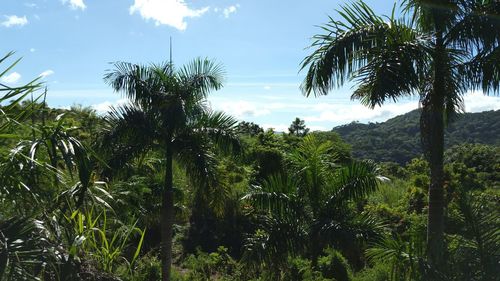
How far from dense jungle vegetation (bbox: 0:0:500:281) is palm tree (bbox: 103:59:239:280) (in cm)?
3

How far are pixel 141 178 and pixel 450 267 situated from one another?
34.0 ft

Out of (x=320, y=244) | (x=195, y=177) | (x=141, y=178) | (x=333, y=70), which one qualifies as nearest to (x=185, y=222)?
(x=141, y=178)

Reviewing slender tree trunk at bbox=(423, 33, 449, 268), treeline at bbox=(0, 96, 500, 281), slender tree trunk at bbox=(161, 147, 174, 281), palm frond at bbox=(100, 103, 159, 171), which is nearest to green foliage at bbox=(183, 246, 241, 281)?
treeline at bbox=(0, 96, 500, 281)

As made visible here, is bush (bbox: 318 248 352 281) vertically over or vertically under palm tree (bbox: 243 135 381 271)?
under

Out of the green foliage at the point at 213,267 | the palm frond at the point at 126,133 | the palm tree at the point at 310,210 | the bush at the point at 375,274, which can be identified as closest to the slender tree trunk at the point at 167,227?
the palm frond at the point at 126,133

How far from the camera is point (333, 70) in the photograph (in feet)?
22.4

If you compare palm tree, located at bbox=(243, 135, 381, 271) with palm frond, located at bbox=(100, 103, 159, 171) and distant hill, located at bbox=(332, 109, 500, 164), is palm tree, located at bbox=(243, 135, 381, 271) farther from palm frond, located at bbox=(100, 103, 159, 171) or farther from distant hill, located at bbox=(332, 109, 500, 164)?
distant hill, located at bbox=(332, 109, 500, 164)

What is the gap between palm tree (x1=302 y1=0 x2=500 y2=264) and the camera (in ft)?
20.4

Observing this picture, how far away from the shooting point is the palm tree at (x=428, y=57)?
6203mm

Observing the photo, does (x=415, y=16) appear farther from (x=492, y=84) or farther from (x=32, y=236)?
(x=32, y=236)

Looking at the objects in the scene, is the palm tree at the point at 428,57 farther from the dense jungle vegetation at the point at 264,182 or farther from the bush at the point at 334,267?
the bush at the point at 334,267

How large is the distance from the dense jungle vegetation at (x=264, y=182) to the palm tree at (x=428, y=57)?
0.7 inches

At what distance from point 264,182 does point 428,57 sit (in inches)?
182

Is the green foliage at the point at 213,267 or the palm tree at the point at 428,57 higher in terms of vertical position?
the palm tree at the point at 428,57
